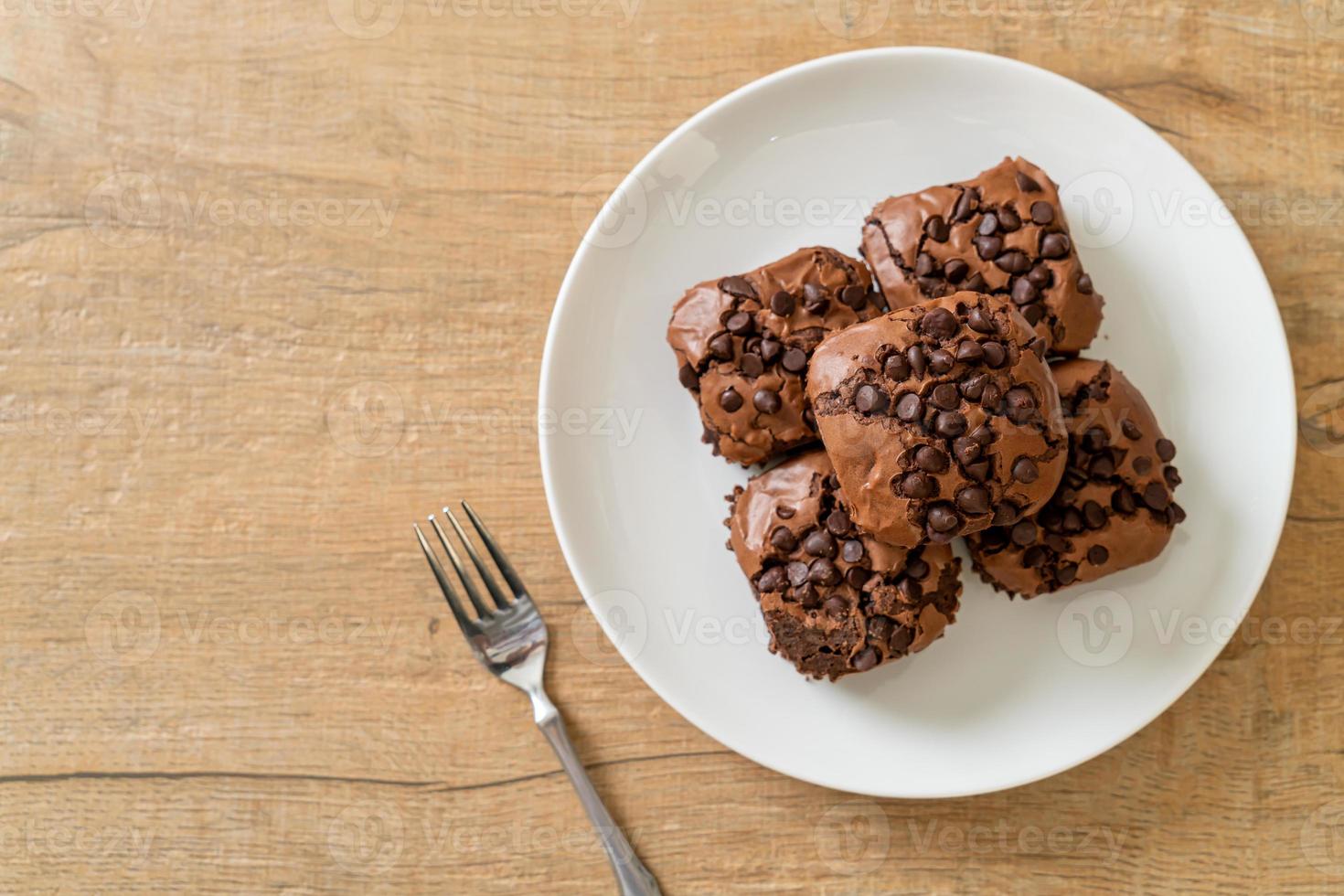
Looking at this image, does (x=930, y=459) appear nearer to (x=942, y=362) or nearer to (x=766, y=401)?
(x=942, y=362)

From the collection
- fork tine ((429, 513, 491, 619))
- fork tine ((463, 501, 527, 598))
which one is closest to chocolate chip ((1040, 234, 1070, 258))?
fork tine ((463, 501, 527, 598))

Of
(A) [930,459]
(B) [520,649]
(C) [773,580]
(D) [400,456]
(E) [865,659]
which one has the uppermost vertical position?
(A) [930,459]

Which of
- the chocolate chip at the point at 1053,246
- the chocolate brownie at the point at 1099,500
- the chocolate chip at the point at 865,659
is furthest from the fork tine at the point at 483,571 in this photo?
the chocolate chip at the point at 1053,246

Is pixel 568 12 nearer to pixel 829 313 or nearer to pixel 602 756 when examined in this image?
pixel 829 313

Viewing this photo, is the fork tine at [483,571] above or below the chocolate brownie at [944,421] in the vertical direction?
below

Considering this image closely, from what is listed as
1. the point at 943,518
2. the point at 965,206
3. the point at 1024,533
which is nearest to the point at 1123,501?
the point at 1024,533

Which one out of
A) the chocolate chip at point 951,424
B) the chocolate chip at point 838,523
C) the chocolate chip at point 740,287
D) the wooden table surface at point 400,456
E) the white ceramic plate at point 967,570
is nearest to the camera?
the chocolate chip at point 951,424

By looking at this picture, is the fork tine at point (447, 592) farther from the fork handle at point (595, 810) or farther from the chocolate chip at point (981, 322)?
the chocolate chip at point (981, 322)
